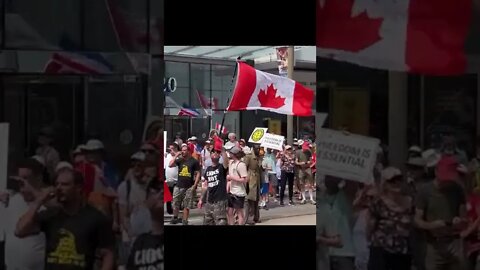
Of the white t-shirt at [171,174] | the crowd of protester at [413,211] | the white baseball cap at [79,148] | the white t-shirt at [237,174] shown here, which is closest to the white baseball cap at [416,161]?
the crowd of protester at [413,211]

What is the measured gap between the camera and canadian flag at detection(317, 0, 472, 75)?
146 inches

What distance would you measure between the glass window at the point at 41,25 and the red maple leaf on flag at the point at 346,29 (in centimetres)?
138

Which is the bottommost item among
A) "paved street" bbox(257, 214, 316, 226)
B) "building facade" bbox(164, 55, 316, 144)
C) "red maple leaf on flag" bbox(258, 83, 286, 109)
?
"paved street" bbox(257, 214, 316, 226)

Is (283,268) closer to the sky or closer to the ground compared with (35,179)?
closer to the ground

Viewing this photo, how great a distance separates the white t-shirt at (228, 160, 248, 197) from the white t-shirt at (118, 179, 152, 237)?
754 centimetres

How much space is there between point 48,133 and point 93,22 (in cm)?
66

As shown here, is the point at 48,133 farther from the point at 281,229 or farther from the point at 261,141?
the point at 261,141

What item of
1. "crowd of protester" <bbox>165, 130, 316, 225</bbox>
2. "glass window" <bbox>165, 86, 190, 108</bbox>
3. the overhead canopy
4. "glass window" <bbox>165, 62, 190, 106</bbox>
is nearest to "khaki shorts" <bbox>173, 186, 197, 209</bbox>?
"crowd of protester" <bbox>165, 130, 316, 225</bbox>

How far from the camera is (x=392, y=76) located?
147 inches

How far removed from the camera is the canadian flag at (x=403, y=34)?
371 cm

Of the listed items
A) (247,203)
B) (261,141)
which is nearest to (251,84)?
(247,203)

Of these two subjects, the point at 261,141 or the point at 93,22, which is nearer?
the point at 93,22

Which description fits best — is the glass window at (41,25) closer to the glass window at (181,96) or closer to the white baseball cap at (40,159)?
the white baseball cap at (40,159)

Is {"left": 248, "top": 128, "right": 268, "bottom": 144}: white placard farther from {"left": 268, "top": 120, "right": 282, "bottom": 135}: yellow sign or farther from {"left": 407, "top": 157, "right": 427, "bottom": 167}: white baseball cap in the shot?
{"left": 407, "top": 157, "right": 427, "bottom": 167}: white baseball cap
